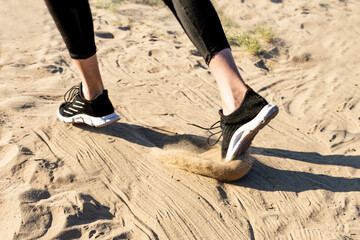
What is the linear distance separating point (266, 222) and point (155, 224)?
567 mm

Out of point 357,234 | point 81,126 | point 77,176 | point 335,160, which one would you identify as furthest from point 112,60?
point 357,234

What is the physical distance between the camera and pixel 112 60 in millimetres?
3824

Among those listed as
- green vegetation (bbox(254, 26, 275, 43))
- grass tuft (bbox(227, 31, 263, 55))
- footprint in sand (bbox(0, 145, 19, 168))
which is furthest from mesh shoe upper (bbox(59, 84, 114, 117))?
green vegetation (bbox(254, 26, 275, 43))

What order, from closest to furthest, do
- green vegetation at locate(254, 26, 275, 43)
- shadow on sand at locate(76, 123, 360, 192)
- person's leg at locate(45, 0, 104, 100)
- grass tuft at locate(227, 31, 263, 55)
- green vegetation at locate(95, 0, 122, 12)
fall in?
person's leg at locate(45, 0, 104, 100)
shadow on sand at locate(76, 123, 360, 192)
grass tuft at locate(227, 31, 263, 55)
green vegetation at locate(254, 26, 275, 43)
green vegetation at locate(95, 0, 122, 12)

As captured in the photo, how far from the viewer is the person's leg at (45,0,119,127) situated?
6.72 ft

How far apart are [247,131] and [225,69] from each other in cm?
35

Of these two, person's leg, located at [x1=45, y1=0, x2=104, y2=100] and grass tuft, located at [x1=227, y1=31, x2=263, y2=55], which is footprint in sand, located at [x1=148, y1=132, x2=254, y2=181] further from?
grass tuft, located at [x1=227, y1=31, x2=263, y2=55]

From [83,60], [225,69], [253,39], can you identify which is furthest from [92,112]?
[253,39]

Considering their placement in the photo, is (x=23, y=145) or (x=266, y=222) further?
(x=23, y=145)

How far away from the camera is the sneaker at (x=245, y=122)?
1912 mm

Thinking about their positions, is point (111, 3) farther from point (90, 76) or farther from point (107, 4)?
point (90, 76)

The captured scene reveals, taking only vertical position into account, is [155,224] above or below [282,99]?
above

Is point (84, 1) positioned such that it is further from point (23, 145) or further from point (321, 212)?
point (321, 212)

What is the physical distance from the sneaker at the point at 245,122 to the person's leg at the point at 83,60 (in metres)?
0.78
